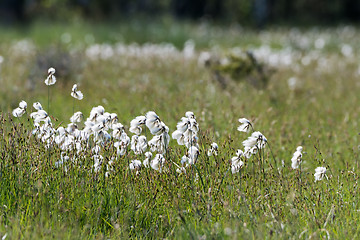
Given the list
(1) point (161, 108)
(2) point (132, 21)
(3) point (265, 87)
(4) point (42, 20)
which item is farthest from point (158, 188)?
(4) point (42, 20)

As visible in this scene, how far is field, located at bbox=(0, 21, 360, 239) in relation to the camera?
3.12 meters

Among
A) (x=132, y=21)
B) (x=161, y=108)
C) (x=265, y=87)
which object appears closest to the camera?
(x=161, y=108)

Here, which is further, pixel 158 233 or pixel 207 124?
pixel 207 124

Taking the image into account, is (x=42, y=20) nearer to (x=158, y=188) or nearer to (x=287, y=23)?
(x=158, y=188)

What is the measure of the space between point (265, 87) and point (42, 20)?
583 inches

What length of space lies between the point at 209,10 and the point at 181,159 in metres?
37.6

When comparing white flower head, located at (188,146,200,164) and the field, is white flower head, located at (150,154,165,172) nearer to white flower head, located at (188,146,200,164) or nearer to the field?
the field

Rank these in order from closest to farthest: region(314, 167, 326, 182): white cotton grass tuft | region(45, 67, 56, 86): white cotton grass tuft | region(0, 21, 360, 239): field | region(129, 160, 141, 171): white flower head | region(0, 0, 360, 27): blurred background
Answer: region(0, 21, 360, 239): field → region(314, 167, 326, 182): white cotton grass tuft → region(129, 160, 141, 171): white flower head → region(45, 67, 56, 86): white cotton grass tuft → region(0, 0, 360, 27): blurred background

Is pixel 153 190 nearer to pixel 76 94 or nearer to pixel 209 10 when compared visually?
pixel 76 94

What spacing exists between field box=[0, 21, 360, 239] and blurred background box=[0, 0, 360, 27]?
15.1 meters

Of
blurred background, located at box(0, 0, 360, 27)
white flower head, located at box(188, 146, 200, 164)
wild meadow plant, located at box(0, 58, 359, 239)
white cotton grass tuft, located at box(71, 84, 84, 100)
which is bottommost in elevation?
wild meadow plant, located at box(0, 58, 359, 239)

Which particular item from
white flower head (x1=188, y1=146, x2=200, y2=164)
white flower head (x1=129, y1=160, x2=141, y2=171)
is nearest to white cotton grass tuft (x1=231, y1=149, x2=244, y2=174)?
white flower head (x1=188, y1=146, x2=200, y2=164)

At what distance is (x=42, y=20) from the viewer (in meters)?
20.4

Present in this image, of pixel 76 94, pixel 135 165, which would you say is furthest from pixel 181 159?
pixel 76 94
